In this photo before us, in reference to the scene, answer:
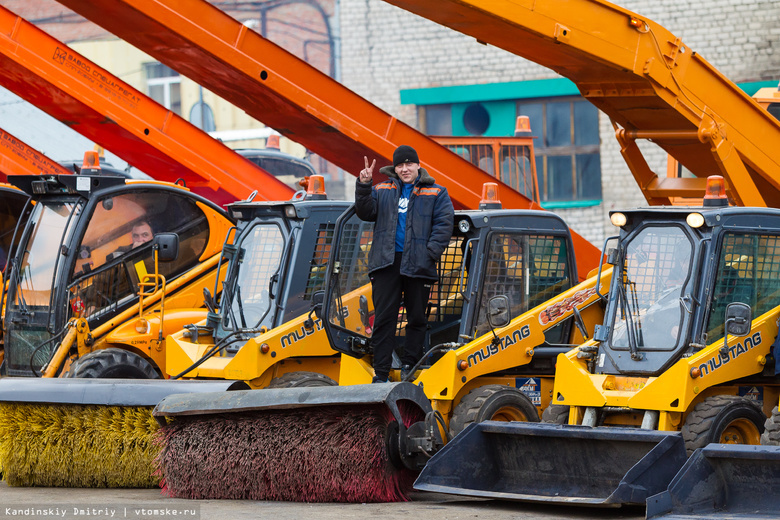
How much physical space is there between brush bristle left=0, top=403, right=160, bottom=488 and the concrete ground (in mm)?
354

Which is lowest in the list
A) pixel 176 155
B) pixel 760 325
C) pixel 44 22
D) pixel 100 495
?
pixel 100 495

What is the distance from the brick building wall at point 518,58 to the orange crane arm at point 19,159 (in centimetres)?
913

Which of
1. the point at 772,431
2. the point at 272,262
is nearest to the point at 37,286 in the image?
the point at 272,262

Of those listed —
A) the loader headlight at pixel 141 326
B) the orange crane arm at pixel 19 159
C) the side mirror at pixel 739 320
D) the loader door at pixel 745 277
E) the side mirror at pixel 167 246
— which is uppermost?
the orange crane arm at pixel 19 159

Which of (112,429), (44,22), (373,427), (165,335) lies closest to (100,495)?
(112,429)

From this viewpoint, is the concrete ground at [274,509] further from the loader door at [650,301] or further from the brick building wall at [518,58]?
the brick building wall at [518,58]

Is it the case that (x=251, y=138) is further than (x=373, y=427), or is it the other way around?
(x=251, y=138)

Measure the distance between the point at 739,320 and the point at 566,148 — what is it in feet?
52.3

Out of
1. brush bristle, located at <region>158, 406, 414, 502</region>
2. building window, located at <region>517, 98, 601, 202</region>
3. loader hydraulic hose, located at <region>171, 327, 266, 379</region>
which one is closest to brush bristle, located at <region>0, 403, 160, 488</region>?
brush bristle, located at <region>158, 406, 414, 502</region>

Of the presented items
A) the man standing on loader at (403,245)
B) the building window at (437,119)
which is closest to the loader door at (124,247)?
the man standing on loader at (403,245)

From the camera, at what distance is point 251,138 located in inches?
1111

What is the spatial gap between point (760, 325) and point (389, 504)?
2377 millimetres

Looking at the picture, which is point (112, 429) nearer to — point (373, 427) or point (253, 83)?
point (373, 427)

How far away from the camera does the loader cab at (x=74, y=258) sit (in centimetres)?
998
